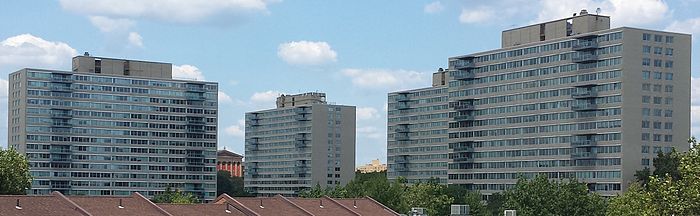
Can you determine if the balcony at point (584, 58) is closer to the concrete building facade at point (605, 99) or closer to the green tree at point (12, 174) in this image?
the concrete building facade at point (605, 99)

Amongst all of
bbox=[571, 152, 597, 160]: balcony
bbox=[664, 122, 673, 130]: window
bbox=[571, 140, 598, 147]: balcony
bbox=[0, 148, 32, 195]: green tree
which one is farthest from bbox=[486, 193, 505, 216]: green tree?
bbox=[0, 148, 32, 195]: green tree

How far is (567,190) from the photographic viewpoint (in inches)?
4978

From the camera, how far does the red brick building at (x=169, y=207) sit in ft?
259

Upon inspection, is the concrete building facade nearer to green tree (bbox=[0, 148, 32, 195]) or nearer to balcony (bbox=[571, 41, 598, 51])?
balcony (bbox=[571, 41, 598, 51])

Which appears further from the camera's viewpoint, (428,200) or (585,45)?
(585,45)

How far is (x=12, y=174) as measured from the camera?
114 m

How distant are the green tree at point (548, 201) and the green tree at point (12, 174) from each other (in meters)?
58.6

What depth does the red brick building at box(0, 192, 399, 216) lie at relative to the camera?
259 ft

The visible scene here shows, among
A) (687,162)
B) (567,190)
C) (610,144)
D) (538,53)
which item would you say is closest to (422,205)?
(567,190)

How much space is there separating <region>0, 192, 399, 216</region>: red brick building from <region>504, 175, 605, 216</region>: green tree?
75.8 ft

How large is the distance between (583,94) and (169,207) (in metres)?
110

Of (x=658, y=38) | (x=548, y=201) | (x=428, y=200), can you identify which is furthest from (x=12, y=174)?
(x=658, y=38)

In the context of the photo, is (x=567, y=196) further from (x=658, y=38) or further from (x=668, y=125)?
(x=658, y=38)

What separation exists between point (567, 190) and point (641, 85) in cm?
5761
